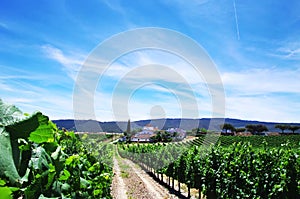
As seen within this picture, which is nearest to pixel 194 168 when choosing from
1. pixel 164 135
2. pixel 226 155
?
pixel 226 155

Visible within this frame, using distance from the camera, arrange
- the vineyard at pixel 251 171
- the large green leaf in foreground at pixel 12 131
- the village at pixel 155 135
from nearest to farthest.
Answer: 1. the large green leaf in foreground at pixel 12 131
2. the vineyard at pixel 251 171
3. the village at pixel 155 135

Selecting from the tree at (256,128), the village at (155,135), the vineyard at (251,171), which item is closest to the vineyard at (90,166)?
the vineyard at (251,171)

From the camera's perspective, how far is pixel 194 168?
14.8m

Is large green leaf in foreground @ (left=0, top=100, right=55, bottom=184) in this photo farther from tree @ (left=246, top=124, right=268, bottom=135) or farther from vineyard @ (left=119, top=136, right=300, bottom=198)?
tree @ (left=246, top=124, right=268, bottom=135)

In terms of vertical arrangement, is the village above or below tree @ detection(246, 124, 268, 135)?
below

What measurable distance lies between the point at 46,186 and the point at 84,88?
434 inches

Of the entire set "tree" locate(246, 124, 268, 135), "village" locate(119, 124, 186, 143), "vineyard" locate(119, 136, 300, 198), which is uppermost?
"tree" locate(246, 124, 268, 135)

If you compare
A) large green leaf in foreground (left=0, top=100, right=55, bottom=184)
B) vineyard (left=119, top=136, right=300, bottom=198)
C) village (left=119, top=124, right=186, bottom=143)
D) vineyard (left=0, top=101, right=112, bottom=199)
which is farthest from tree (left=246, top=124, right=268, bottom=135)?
large green leaf in foreground (left=0, top=100, right=55, bottom=184)

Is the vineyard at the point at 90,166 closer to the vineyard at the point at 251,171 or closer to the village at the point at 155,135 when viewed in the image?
the vineyard at the point at 251,171

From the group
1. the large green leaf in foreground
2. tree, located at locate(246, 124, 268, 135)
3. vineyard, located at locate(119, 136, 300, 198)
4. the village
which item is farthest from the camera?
tree, located at locate(246, 124, 268, 135)

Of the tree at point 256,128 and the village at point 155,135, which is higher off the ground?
the tree at point 256,128

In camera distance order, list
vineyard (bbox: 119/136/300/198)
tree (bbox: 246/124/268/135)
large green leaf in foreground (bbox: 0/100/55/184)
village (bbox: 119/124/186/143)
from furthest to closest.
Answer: tree (bbox: 246/124/268/135), village (bbox: 119/124/186/143), vineyard (bbox: 119/136/300/198), large green leaf in foreground (bbox: 0/100/55/184)

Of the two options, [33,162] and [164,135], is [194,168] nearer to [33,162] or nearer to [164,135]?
[33,162]

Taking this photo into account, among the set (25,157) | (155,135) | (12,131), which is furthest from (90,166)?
(155,135)
